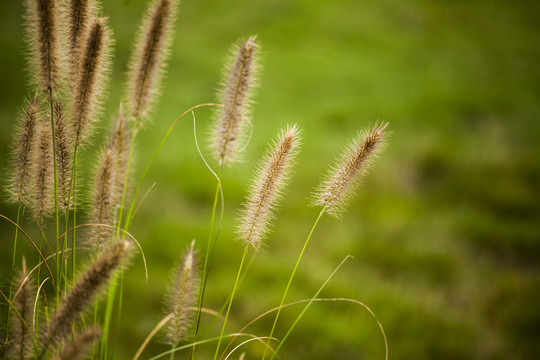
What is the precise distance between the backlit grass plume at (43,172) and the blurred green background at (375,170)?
0.55 meters

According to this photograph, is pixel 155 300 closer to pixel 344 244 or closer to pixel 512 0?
pixel 344 244

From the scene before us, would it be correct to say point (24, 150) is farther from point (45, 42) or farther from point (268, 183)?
point (268, 183)

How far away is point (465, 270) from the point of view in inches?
123

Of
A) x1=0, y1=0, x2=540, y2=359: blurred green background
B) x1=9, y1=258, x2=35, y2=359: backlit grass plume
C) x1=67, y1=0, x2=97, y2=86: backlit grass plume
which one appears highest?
x1=67, y1=0, x2=97, y2=86: backlit grass plume

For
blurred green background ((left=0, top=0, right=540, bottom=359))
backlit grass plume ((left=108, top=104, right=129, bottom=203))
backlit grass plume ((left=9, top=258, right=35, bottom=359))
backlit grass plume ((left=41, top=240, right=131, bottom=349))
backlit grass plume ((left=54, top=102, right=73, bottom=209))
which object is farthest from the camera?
blurred green background ((left=0, top=0, right=540, bottom=359))

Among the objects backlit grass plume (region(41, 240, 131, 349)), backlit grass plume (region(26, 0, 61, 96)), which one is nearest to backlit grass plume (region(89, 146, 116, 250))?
backlit grass plume (region(26, 0, 61, 96))

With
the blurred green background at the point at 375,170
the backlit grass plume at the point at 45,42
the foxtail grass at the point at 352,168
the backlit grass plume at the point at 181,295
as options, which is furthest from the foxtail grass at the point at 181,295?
the blurred green background at the point at 375,170

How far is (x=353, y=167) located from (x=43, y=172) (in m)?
0.91

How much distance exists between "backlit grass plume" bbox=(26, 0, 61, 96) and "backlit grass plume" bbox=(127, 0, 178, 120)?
230 millimetres

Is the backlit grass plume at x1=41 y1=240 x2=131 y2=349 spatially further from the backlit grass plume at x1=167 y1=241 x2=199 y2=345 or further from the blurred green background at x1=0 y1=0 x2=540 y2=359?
the blurred green background at x1=0 y1=0 x2=540 y2=359

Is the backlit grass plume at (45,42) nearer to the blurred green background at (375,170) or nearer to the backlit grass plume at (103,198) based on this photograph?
the backlit grass plume at (103,198)

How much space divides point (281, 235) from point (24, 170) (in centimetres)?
242

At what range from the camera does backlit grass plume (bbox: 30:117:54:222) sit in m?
1.15

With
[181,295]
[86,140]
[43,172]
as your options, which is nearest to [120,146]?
[86,140]
